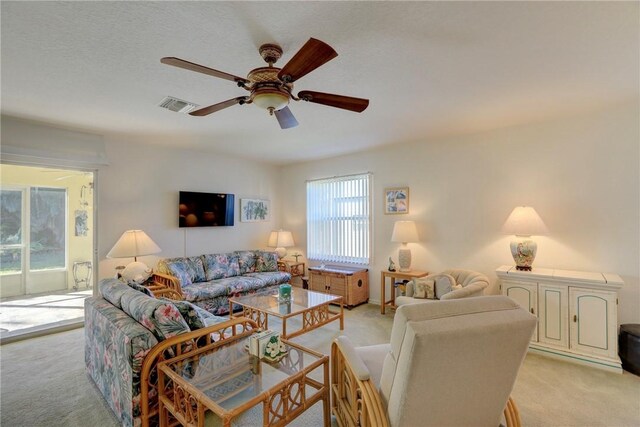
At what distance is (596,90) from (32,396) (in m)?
5.36

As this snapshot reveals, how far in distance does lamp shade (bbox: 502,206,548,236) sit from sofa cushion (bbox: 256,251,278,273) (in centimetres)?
351

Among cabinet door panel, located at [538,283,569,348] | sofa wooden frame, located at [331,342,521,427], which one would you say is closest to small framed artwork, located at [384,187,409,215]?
cabinet door panel, located at [538,283,569,348]

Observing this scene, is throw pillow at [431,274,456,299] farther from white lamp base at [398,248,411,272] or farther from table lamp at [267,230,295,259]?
table lamp at [267,230,295,259]

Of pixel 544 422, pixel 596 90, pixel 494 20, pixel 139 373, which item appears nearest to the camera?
pixel 494 20

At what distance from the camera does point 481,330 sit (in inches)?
47.1

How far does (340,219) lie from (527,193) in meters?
2.76

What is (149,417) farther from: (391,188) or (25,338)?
(391,188)

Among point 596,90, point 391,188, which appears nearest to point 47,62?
point 391,188

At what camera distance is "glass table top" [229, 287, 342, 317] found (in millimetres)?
3099

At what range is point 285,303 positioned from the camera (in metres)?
3.24

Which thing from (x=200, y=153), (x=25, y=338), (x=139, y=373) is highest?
(x=200, y=153)

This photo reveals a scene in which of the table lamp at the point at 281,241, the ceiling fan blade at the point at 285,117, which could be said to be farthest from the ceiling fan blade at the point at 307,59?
the table lamp at the point at 281,241

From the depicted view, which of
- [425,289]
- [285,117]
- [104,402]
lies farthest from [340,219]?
[104,402]

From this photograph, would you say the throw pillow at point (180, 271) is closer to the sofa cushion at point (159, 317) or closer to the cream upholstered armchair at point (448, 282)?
the sofa cushion at point (159, 317)
